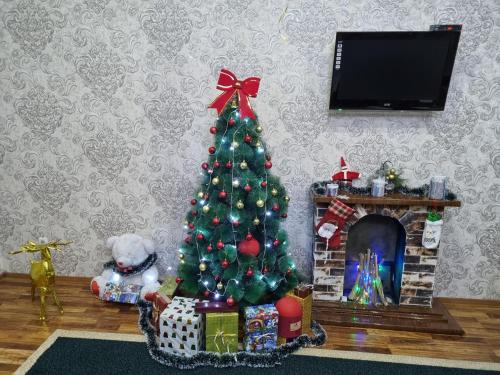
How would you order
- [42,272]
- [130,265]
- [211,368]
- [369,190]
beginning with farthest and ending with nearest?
[130,265]
[369,190]
[42,272]
[211,368]

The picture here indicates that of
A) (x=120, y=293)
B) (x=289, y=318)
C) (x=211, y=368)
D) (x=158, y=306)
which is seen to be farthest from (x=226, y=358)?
(x=120, y=293)

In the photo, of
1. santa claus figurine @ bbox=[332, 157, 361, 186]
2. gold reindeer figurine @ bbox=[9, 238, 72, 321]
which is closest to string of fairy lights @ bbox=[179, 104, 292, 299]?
santa claus figurine @ bbox=[332, 157, 361, 186]

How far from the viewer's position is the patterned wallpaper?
2.49 m

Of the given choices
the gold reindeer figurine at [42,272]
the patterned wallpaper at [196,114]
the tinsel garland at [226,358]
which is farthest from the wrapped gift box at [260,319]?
the gold reindeer figurine at [42,272]

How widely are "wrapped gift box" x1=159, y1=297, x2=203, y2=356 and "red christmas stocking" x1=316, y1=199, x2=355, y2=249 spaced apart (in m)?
0.96

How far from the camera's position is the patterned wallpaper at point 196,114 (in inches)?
98.0

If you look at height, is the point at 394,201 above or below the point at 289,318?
above

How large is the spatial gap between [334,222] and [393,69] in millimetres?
1041

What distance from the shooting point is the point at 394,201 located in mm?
2420

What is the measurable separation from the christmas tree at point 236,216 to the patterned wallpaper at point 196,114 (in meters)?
0.44

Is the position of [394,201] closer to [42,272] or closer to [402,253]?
[402,253]

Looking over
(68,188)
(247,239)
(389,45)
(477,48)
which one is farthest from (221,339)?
(477,48)

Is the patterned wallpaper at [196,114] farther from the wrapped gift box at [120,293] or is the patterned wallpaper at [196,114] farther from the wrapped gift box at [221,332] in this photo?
the wrapped gift box at [221,332]

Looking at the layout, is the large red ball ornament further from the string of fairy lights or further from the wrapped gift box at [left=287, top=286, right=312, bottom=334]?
the string of fairy lights
